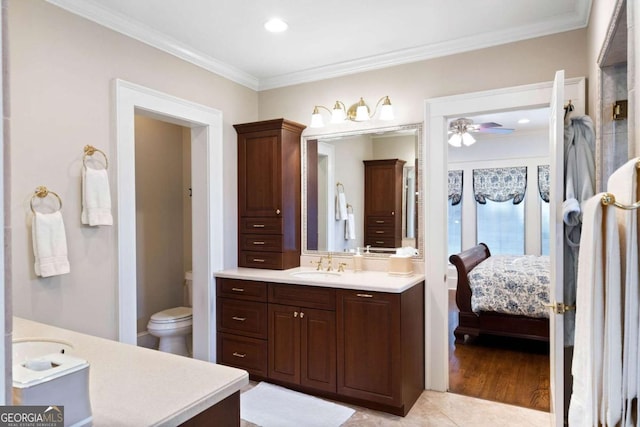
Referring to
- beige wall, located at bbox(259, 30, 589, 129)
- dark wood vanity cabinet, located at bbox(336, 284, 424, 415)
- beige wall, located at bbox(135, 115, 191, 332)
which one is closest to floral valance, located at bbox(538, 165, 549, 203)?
beige wall, located at bbox(259, 30, 589, 129)

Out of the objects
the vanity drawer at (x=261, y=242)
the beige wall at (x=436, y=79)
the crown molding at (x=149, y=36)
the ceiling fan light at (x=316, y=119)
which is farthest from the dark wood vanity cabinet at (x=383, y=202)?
the crown molding at (x=149, y=36)

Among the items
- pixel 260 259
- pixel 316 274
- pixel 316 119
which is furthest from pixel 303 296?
pixel 316 119

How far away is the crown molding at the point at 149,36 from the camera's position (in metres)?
2.40

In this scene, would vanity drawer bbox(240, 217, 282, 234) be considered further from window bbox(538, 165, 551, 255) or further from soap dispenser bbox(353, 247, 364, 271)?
window bbox(538, 165, 551, 255)

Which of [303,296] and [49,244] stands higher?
[49,244]

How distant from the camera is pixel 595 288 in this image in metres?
1.00

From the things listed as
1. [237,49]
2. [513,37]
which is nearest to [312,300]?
[237,49]

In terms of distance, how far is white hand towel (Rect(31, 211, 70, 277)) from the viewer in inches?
83.8

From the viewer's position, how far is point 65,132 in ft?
7.66

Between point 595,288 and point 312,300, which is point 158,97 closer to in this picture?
point 312,300

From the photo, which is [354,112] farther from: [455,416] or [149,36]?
[455,416]

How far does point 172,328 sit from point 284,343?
1109 mm

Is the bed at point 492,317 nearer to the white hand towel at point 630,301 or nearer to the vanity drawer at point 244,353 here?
the vanity drawer at point 244,353

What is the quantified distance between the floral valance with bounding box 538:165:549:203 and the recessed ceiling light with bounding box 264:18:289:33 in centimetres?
537
